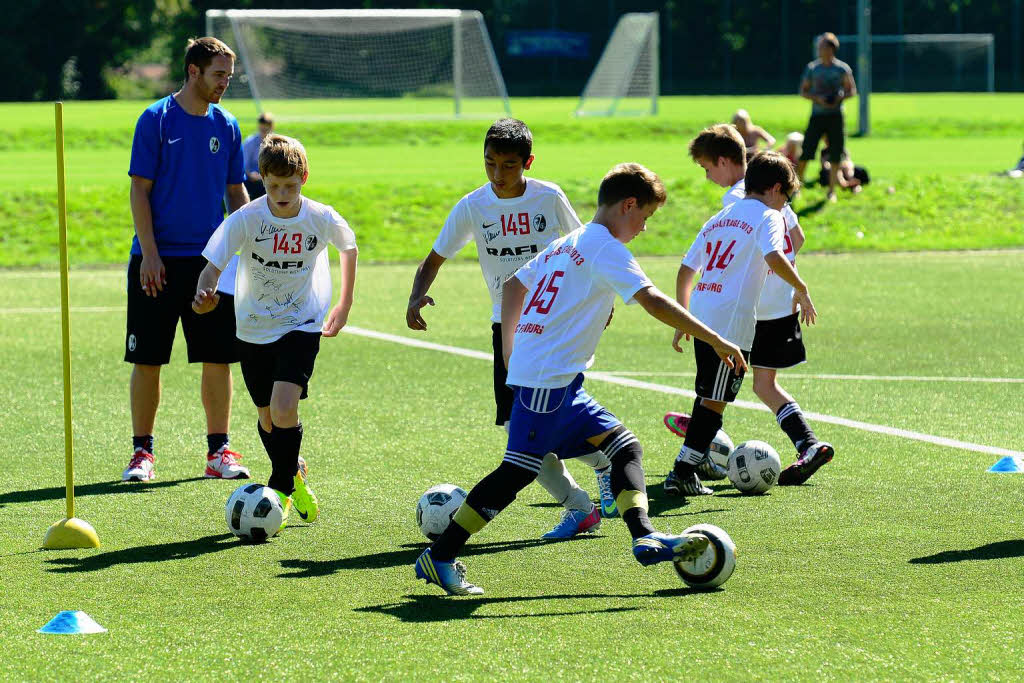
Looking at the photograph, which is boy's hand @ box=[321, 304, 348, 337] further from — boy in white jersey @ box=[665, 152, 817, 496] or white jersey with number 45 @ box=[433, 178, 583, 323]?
boy in white jersey @ box=[665, 152, 817, 496]

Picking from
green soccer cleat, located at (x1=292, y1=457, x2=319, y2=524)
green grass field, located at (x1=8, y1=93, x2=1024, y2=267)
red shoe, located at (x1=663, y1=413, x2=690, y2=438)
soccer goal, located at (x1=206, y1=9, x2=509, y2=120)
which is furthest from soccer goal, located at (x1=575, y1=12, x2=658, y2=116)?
green soccer cleat, located at (x1=292, y1=457, x2=319, y2=524)

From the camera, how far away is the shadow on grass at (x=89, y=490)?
7.21 metres

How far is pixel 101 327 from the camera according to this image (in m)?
13.7

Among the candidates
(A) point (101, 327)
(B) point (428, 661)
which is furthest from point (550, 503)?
(A) point (101, 327)

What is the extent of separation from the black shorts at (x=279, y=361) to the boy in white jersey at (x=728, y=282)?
1.78m

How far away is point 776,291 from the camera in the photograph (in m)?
7.85

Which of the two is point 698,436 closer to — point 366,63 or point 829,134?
point 829,134

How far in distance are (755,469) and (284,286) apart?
242 centimetres

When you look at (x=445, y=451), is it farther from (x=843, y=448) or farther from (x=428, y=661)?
(x=428, y=661)

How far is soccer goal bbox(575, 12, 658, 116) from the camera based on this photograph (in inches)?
1788

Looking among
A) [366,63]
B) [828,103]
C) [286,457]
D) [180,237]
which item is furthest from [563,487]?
[366,63]

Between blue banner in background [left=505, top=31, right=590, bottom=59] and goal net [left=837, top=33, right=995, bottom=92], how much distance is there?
34.7 ft

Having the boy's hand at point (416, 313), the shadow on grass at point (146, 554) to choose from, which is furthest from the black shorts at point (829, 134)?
the shadow on grass at point (146, 554)

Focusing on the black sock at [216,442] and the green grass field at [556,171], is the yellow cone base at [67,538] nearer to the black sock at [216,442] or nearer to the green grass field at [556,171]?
the black sock at [216,442]
